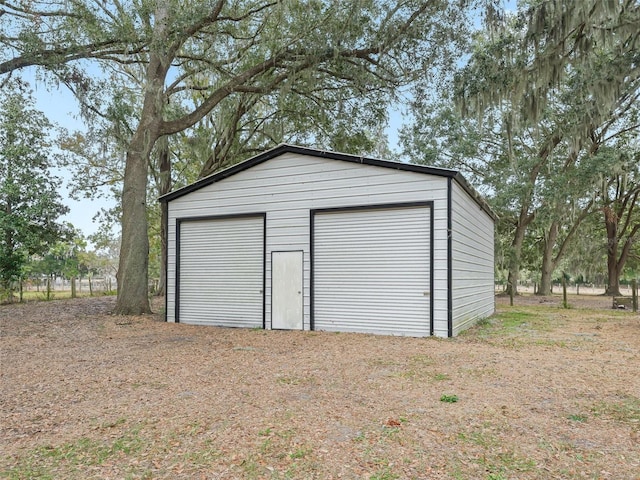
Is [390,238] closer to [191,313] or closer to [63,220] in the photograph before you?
[191,313]

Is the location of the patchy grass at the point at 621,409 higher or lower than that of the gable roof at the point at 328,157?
lower

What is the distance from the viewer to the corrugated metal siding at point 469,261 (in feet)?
26.0

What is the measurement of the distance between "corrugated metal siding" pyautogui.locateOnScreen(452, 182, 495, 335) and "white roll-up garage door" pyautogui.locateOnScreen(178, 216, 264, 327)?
4005 millimetres

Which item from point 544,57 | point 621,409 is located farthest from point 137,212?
point 621,409

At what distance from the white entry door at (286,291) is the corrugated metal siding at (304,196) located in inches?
4.9

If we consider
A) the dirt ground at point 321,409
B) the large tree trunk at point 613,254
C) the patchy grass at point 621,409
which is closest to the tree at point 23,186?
the dirt ground at point 321,409

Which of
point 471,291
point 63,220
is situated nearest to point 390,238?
point 471,291

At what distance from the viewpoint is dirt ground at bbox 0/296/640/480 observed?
2742 mm

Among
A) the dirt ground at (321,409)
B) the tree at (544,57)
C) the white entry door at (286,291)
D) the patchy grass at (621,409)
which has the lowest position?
the dirt ground at (321,409)

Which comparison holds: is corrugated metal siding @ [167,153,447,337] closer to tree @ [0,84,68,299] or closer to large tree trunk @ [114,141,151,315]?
large tree trunk @ [114,141,151,315]

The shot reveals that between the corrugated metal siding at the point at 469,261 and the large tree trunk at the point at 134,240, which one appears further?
the large tree trunk at the point at 134,240

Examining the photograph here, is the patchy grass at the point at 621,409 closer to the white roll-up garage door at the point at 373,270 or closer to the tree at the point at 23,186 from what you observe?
the white roll-up garage door at the point at 373,270

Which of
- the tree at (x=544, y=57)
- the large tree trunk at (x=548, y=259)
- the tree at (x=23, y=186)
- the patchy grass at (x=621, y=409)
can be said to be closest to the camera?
the patchy grass at (x=621, y=409)

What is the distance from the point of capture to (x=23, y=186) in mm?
15469
